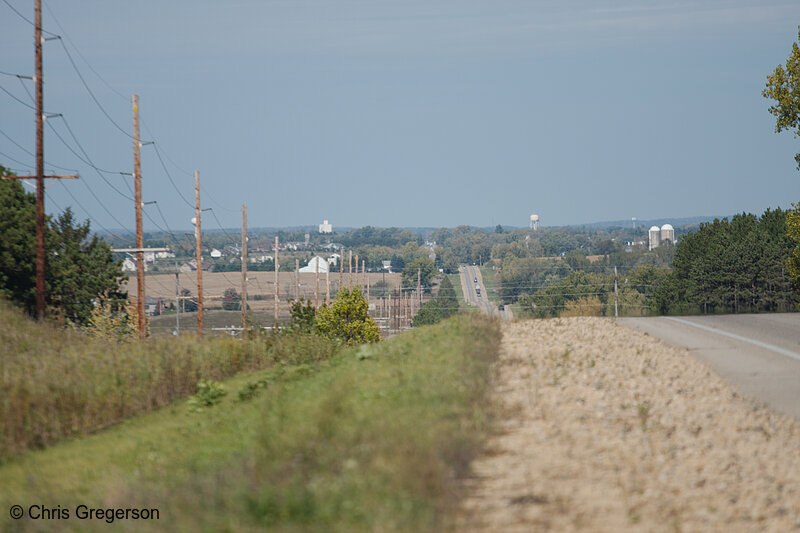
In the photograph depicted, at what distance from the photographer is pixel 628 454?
688 cm

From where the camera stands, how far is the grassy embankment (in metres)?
5.09

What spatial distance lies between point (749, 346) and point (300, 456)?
36.4 ft

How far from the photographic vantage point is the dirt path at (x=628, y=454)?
5539mm

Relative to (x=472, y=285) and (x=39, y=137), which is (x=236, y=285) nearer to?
(x=472, y=285)

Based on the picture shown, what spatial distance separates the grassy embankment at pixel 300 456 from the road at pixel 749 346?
384 cm

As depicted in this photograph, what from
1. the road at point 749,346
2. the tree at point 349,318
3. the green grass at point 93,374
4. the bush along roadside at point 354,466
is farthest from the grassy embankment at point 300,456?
the tree at point 349,318

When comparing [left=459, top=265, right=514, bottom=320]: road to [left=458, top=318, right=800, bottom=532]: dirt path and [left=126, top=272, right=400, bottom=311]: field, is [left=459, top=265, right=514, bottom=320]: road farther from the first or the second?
[left=458, top=318, right=800, bottom=532]: dirt path

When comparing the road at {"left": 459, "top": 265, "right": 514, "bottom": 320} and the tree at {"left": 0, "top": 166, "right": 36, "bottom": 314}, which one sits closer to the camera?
the tree at {"left": 0, "top": 166, "right": 36, "bottom": 314}

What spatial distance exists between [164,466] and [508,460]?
367 centimetres

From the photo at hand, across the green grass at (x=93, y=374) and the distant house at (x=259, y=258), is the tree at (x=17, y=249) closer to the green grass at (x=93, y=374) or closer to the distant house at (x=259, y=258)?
the green grass at (x=93, y=374)

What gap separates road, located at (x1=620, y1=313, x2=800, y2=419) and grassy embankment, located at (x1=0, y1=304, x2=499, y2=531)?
384cm

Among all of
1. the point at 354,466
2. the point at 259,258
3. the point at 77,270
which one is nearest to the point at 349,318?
the point at 77,270

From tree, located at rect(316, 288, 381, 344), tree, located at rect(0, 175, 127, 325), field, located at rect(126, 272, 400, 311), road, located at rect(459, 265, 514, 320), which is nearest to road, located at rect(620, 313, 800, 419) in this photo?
tree, located at rect(0, 175, 127, 325)

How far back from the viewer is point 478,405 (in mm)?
7941
